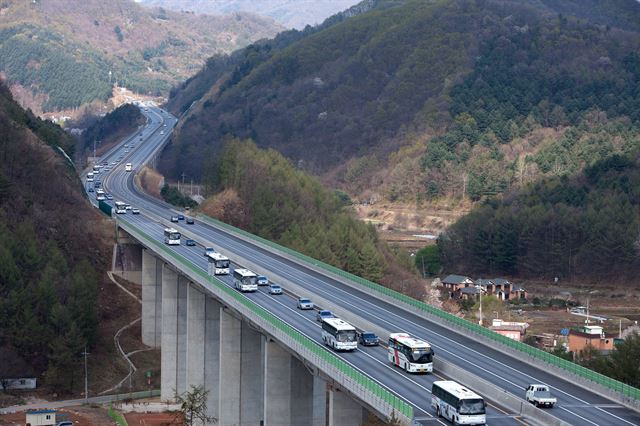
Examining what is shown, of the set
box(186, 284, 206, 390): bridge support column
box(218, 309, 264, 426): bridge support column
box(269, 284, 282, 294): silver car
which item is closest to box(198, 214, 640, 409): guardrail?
box(269, 284, 282, 294): silver car

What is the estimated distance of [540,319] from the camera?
4668 inches

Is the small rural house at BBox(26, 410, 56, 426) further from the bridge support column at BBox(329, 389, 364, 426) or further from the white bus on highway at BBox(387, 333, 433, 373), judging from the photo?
the white bus on highway at BBox(387, 333, 433, 373)

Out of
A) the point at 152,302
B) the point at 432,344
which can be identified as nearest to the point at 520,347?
the point at 432,344

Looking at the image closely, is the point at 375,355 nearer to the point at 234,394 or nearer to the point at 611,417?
the point at 611,417

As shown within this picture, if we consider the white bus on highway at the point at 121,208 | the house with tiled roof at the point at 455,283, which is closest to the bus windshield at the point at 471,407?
the white bus on highway at the point at 121,208

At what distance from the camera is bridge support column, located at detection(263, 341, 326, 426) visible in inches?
2203

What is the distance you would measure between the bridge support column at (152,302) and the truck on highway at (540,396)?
193ft

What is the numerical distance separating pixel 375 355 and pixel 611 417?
13140mm

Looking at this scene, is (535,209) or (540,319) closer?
(540,319)

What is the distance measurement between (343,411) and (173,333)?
Result: 4132cm

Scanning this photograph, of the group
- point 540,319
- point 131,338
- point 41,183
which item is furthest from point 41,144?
point 540,319

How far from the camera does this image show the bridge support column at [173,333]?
274ft

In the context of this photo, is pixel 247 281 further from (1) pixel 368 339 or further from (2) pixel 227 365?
(1) pixel 368 339

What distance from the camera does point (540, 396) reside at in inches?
1594
